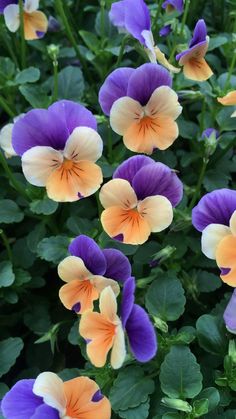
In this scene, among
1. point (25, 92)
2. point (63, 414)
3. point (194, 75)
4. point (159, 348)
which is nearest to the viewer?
point (63, 414)

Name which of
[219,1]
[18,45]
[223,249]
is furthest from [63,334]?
[219,1]

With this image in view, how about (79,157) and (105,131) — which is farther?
(105,131)

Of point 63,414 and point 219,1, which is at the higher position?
point 219,1

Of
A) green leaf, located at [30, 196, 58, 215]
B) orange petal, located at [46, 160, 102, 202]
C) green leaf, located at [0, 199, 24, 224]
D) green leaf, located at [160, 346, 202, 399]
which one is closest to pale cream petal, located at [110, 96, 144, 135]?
orange petal, located at [46, 160, 102, 202]

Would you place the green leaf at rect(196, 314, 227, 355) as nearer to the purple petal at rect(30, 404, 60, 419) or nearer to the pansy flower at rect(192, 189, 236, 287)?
the pansy flower at rect(192, 189, 236, 287)

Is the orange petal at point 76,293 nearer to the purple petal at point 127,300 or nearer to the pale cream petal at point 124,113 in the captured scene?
the purple petal at point 127,300

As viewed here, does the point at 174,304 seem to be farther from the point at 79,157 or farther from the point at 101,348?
the point at 79,157

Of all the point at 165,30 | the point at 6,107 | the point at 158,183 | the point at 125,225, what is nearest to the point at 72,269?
the point at 125,225
